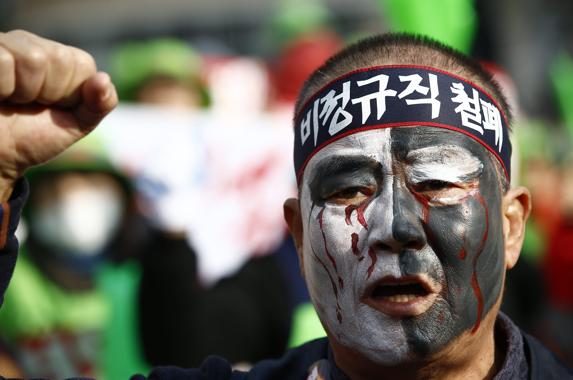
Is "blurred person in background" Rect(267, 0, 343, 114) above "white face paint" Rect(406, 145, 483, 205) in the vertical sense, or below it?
below

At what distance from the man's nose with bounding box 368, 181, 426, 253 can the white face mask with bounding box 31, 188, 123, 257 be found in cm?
323

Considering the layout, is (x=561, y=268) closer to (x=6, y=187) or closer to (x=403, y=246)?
(x=403, y=246)

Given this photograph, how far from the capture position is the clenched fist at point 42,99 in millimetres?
1801

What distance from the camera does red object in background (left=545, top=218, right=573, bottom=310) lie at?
6.39m

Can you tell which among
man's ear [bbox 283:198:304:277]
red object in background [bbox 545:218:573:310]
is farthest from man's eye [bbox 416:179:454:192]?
red object in background [bbox 545:218:573:310]

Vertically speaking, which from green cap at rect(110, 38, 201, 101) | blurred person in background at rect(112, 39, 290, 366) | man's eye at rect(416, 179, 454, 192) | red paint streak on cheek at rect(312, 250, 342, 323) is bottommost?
blurred person in background at rect(112, 39, 290, 366)

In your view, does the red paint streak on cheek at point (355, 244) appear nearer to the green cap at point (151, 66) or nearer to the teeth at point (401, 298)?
the teeth at point (401, 298)

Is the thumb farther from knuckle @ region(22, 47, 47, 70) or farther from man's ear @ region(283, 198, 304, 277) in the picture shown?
man's ear @ region(283, 198, 304, 277)

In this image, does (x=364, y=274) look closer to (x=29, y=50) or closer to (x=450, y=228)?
(x=450, y=228)

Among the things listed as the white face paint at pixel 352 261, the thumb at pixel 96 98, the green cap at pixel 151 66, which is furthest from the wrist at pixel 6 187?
the green cap at pixel 151 66

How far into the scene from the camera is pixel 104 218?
5.08 meters

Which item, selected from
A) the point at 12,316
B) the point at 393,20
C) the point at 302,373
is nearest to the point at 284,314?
the point at 12,316

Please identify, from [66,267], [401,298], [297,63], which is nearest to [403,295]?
[401,298]

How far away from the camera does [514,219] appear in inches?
83.9
